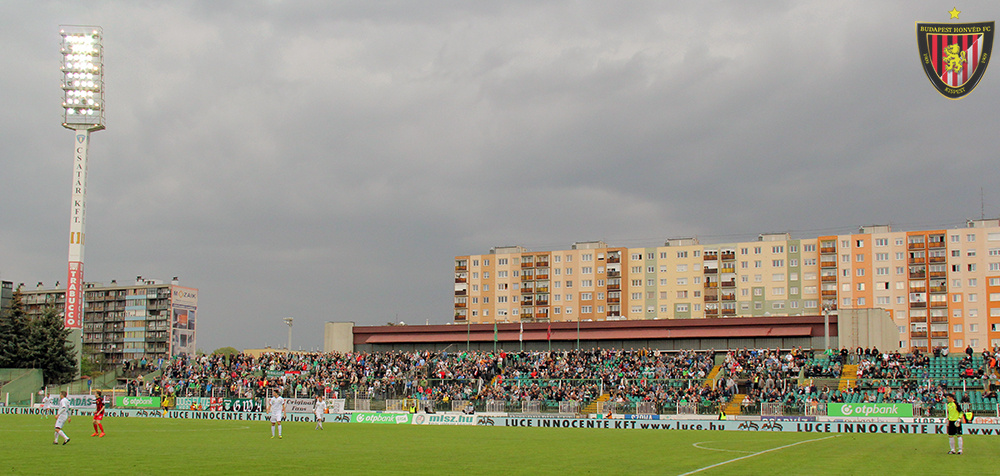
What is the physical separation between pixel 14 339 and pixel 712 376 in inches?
2639

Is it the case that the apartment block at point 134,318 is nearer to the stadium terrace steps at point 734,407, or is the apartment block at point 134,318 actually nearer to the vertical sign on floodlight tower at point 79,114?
the vertical sign on floodlight tower at point 79,114

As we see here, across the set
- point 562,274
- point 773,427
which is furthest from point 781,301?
point 773,427

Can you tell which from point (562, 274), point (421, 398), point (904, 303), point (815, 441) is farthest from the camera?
point (562, 274)

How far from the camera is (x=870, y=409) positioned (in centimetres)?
4716

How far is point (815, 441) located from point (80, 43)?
232ft

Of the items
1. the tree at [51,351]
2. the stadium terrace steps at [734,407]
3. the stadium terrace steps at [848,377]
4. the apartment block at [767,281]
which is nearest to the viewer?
the stadium terrace steps at [734,407]

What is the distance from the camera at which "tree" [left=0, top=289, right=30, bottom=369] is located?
84.0 meters

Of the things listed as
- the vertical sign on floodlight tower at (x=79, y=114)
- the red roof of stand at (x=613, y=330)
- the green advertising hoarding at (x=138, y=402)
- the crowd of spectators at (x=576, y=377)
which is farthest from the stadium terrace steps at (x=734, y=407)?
the vertical sign on floodlight tower at (x=79, y=114)

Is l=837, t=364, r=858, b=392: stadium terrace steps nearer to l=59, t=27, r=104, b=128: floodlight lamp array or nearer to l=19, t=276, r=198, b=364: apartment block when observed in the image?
l=59, t=27, r=104, b=128: floodlight lamp array

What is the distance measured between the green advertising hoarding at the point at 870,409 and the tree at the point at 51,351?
6888 centimetres

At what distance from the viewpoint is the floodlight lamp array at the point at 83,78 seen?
78.1 m

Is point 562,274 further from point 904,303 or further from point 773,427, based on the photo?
point 773,427

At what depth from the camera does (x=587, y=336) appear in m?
82.6

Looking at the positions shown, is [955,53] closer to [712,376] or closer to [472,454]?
[472,454]
